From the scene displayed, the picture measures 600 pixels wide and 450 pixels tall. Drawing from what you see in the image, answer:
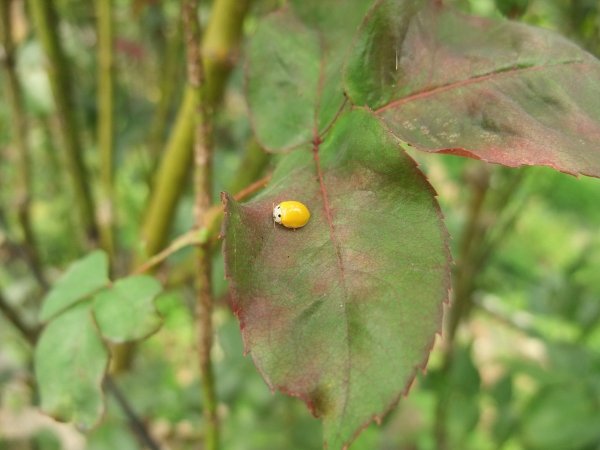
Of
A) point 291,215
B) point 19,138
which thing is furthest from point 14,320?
point 291,215

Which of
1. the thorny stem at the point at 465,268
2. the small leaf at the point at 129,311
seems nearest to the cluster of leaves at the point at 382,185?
the small leaf at the point at 129,311

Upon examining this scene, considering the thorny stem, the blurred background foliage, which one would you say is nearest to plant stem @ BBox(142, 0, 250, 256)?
the blurred background foliage

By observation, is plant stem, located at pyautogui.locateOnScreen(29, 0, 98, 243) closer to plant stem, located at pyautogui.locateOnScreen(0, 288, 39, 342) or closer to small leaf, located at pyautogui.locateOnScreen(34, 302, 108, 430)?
plant stem, located at pyautogui.locateOnScreen(0, 288, 39, 342)

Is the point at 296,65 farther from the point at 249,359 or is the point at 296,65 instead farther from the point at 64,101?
the point at 249,359

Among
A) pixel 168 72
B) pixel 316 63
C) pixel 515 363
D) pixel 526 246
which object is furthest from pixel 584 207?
pixel 316 63

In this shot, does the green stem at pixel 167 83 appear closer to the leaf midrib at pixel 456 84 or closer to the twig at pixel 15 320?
the twig at pixel 15 320
